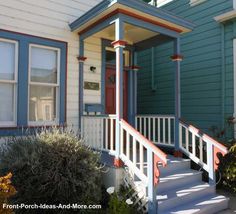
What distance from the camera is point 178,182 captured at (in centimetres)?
478

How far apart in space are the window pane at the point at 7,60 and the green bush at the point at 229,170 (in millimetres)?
4490

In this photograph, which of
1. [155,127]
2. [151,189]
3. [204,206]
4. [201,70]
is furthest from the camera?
[155,127]

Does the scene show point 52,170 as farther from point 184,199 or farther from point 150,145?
point 184,199

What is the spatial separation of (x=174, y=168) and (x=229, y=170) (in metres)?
1.10

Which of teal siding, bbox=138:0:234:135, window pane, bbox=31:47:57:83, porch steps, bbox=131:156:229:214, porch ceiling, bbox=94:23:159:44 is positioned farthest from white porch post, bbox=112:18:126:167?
teal siding, bbox=138:0:234:135

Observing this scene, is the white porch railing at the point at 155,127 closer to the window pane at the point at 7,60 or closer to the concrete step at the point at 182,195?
the concrete step at the point at 182,195

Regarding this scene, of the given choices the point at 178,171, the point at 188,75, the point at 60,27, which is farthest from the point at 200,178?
the point at 60,27

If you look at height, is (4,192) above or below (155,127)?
below

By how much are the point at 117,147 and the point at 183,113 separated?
354 cm

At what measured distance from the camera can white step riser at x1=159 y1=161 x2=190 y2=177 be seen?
4949 millimetres

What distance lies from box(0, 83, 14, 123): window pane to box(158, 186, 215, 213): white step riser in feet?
10.5

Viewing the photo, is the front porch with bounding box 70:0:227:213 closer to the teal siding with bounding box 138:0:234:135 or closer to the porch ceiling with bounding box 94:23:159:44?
the porch ceiling with bounding box 94:23:159:44

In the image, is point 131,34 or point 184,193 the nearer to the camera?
point 184,193

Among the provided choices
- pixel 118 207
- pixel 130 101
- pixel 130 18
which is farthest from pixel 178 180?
pixel 130 18
